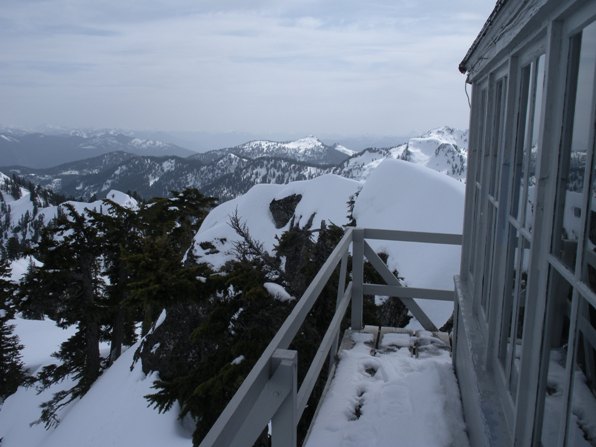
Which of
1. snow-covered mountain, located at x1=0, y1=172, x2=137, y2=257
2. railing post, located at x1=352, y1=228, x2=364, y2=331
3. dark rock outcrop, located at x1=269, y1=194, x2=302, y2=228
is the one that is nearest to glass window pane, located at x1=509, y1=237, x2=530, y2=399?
railing post, located at x1=352, y1=228, x2=364, y2=331

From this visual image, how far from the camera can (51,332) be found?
4722 centimetres

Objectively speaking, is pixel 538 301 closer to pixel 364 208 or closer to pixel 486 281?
pixel 486 281

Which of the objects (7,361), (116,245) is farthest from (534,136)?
(7,361)

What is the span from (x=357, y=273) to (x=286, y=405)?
3255 mm

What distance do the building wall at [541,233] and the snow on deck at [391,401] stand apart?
0.38 metres

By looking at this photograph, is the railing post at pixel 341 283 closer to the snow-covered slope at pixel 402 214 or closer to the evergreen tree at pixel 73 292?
the snow-covered slope at pixel 402 214

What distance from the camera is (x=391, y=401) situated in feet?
12.7

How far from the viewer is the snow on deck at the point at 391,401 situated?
11.1 ft

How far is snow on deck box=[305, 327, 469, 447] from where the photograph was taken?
3.39 metres

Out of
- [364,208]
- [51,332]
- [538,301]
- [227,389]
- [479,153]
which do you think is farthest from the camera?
[51,332]

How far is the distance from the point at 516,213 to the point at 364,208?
14.6 metres

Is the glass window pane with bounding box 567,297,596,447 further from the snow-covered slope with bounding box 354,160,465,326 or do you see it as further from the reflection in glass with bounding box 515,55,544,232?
the snow-covered slope with bounding box 354,160,465,326

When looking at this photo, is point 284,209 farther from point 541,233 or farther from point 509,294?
point 541,233

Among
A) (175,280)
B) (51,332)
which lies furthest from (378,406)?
(51,332)
